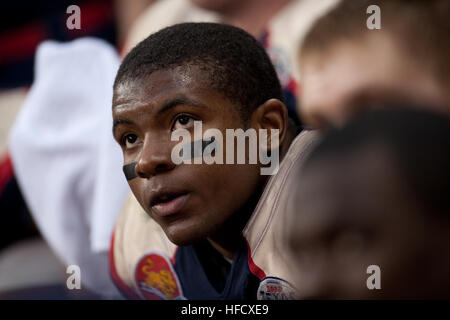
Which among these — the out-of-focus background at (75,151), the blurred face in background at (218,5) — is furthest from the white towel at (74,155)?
the blurred face in background at (218,5)

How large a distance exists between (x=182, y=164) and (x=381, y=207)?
164mm

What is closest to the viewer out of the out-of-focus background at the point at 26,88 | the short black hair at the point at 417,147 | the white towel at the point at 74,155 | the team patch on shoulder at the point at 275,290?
the short black hair at the point at 417,147

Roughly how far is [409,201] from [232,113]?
0.17 meters

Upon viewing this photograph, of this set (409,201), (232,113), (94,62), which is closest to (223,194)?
(232,113)

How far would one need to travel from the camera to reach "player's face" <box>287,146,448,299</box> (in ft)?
0.80

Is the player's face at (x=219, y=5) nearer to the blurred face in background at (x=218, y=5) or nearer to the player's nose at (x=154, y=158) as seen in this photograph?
the blurred face in background at (x=218, y=5)

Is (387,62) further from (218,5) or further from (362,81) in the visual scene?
(218,5)

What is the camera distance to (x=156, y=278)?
494 mm

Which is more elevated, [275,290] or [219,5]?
[219,5]

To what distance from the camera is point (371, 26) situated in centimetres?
52

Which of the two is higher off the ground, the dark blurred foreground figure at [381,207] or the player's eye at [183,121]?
the player's eye at [183,121]

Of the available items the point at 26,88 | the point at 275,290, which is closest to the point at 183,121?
the point at 275,290

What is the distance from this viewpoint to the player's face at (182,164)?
380 millimetres

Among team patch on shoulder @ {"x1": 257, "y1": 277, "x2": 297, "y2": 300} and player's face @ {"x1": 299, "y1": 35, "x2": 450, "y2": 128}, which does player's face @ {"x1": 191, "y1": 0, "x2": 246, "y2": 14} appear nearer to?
player's face @ {"x1": 299, "y1": 35, "x2": 450, "y2": 128}
